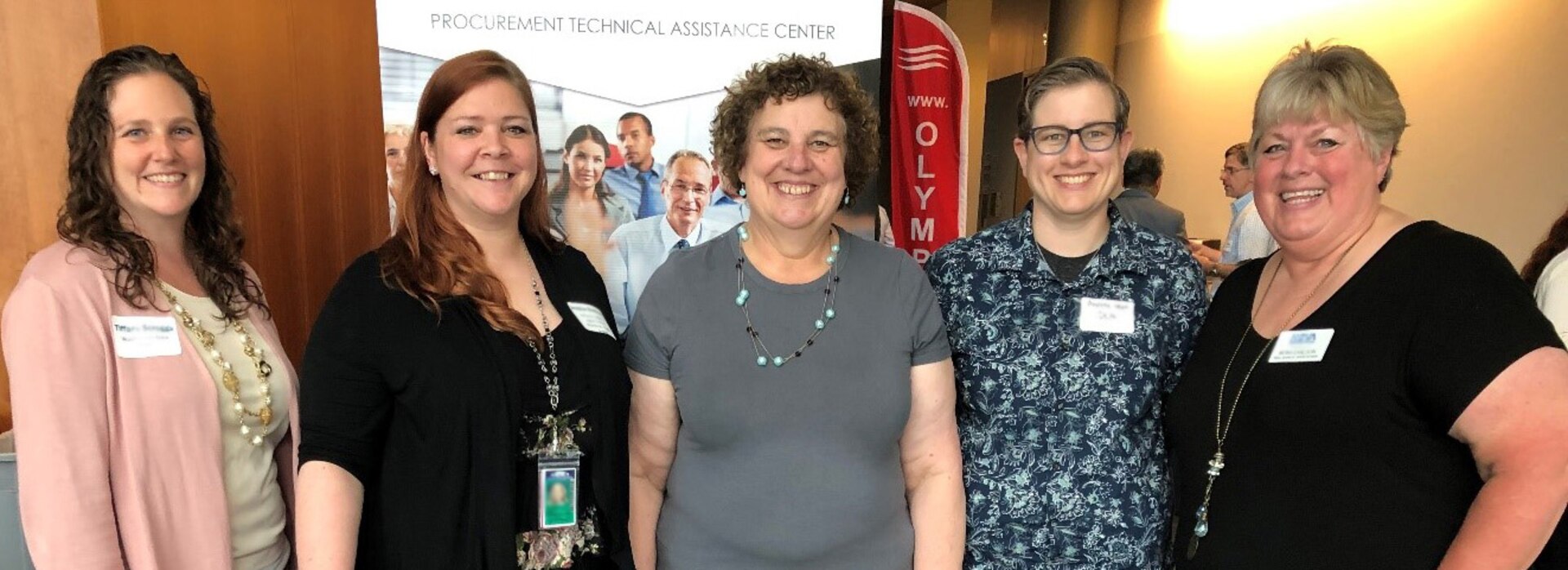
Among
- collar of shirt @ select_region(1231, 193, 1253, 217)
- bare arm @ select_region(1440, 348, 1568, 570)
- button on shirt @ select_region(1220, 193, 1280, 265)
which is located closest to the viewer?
bare arm @ select_region(1440, 348, 1568, 570)

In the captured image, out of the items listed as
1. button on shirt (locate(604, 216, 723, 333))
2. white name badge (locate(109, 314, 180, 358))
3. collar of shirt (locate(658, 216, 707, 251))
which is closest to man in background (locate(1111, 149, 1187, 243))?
collar of shirt (locate(658, 216, 707, 251))

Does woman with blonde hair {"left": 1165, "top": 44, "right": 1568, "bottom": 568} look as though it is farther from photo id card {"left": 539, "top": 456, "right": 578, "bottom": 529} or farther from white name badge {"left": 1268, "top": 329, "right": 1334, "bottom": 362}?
photo id card {"left": 539, "top": 456, "right": 578, "bottom": 529}

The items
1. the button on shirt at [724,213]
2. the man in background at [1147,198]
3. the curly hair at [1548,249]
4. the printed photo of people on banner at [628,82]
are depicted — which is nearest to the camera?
the curly hair at [1548,249]

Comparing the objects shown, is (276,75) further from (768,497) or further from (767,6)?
(768,497)

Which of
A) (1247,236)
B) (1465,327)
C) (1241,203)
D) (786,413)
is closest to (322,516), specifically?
(786,413)

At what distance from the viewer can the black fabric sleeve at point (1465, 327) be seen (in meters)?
1.19

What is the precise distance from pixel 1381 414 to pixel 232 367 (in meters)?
2.12

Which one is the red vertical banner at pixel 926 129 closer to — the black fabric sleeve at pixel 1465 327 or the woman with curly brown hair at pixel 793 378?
the woman with curly brown hair at pixel 793 378

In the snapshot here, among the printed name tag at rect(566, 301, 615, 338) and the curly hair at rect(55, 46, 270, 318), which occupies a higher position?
the curly hair at rect(55, 46, 270, 318)

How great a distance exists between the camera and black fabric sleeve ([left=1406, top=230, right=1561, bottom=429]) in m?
1.19

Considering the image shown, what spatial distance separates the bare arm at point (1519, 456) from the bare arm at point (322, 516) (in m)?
1.78

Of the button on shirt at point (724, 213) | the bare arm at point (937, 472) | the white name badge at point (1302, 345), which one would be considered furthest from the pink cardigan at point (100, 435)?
the white name badge at point (1302, 345)

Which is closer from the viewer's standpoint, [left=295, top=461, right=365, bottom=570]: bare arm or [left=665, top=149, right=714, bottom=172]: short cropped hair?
[left=295, top=461, right=365, bottom=570]: bare arm

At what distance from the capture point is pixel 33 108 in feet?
7.53
